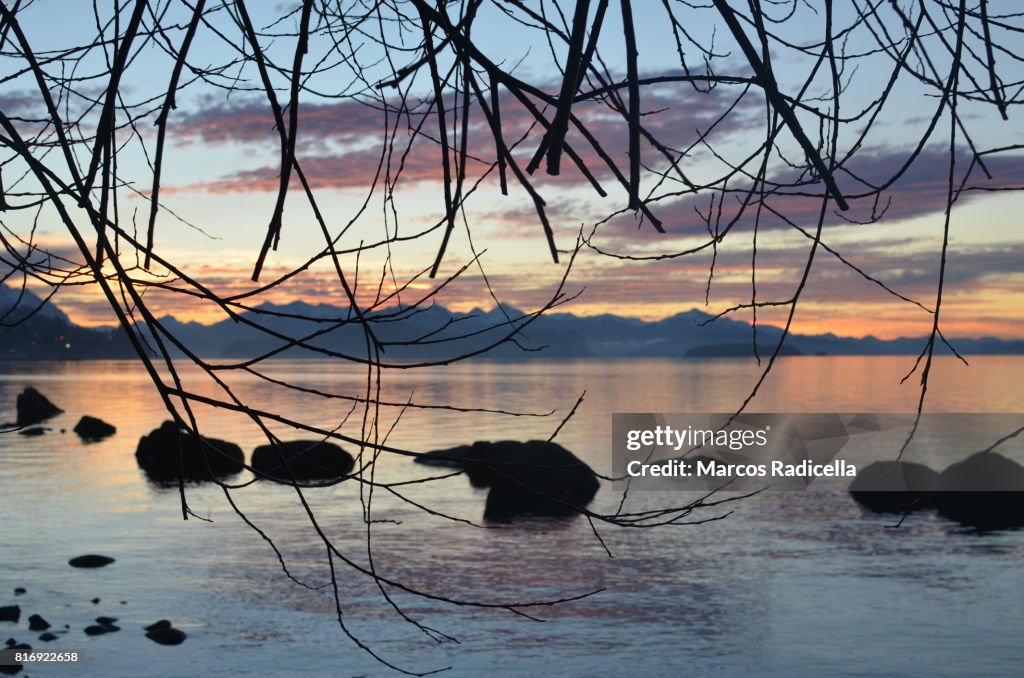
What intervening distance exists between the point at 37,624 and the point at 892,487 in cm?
2579

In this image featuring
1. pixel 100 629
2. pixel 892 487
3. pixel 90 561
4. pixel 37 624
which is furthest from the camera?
pixel 892 487

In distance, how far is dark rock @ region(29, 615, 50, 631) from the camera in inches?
633

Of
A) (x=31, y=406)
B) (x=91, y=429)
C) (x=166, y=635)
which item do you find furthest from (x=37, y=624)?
(x=31, y=406)

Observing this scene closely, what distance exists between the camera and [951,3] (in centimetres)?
261

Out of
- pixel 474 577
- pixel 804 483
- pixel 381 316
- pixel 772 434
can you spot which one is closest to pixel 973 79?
pixel 381 316

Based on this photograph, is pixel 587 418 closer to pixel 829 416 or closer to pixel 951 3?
pixel 829 416

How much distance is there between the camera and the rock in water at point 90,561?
71.3 feet

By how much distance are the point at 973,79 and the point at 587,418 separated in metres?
71.8

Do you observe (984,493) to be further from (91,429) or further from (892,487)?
(91,429)

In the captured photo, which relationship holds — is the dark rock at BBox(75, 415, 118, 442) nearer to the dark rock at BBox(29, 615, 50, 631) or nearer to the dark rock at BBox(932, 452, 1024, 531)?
the dark rock at BBox(29, 615, 50, 631)

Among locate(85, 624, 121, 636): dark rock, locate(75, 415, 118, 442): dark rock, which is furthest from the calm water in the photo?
locate(75, 415, 118, 442): dark rock

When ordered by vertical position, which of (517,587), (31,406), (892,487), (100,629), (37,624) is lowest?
(517,587)

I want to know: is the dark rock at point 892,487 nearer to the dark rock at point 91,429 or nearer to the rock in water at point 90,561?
the rock in water at point 90,561

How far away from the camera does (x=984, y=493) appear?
31.1 meters
